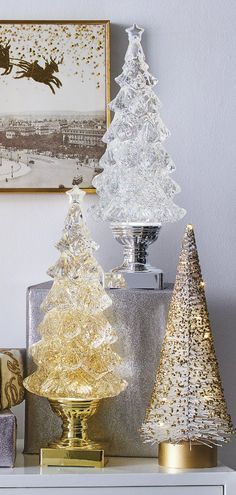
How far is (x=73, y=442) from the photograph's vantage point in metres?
1.55

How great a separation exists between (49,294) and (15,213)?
0.35 m

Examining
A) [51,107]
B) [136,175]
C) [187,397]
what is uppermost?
[51,107]

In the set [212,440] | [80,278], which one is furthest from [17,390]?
[212,440]

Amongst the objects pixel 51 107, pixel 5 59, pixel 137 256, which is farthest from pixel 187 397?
pixel 5 59

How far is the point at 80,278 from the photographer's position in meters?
1.54

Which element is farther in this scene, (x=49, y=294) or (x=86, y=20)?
(x=86, y=20)

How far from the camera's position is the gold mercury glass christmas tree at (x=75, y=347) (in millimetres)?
1528

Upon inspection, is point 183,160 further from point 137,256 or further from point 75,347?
point 75,347

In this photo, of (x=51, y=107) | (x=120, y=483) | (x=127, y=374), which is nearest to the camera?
(x=120, y=483)

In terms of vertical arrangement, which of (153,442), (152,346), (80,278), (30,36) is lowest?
(153,442)

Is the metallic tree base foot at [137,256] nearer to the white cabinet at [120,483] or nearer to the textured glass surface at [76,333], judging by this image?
the textured glass surface at [76,333]

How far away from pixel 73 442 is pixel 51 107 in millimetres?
678

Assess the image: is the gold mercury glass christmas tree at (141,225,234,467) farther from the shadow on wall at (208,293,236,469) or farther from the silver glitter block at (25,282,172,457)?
the shadow on wall at (208,293,236,469)

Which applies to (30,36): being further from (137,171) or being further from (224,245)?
(224,245)
